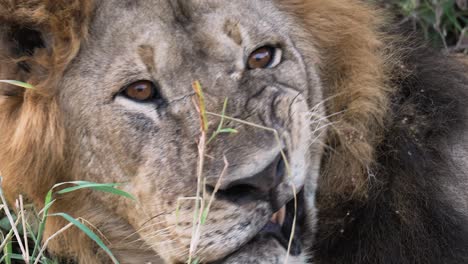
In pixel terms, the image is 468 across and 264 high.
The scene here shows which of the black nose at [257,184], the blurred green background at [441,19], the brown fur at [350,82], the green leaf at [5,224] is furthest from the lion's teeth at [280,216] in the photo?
the blurred green background at [441,19]

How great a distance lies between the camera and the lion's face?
321cm

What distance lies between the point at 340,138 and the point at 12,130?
147cm

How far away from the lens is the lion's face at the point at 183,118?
3.21m

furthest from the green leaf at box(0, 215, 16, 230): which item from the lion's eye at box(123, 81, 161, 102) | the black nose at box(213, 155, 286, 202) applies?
the black nose at box(213, 155, 286, 202)

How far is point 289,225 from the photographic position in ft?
11.1

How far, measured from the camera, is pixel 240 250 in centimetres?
321

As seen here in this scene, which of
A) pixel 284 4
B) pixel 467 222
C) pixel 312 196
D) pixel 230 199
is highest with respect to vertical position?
pixel 284 4

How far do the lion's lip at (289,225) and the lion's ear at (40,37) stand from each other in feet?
3.56

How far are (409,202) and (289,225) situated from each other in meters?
0.60

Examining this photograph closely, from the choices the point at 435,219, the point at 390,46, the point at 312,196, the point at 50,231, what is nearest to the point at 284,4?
the point at 390,46

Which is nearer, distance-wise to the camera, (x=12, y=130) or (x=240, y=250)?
(x=240, y=250)

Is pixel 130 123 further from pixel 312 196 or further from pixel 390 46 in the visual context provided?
pixel 390 46

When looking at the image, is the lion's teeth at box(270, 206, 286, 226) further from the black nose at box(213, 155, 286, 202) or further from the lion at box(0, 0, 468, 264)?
the black nose at box(213, 155, 286, 202)

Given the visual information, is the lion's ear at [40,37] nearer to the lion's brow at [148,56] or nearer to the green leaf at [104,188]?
the lion's brow at [148,56]
